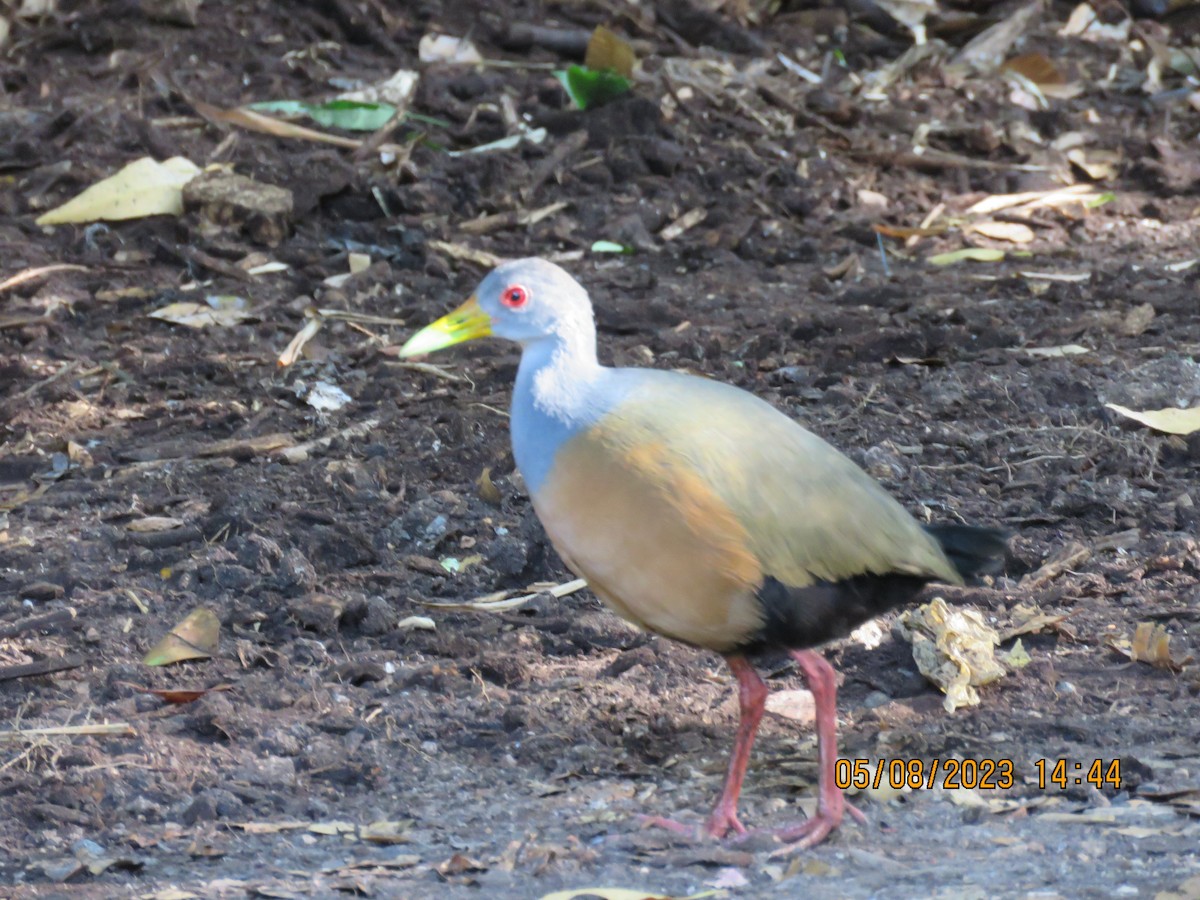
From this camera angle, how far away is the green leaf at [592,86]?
327 inches

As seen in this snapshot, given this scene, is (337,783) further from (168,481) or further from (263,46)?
(263,46)

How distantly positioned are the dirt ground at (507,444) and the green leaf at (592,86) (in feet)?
0.64

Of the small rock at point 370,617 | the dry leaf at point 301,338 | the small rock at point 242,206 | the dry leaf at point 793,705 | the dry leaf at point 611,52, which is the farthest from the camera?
the dry leaf at point 611,52

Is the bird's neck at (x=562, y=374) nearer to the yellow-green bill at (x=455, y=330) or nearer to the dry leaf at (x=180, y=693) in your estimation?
the yellow-green bill at (x=455, y=330)

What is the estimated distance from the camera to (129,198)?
7.25 m

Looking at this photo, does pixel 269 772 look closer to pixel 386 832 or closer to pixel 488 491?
pixel 386 832

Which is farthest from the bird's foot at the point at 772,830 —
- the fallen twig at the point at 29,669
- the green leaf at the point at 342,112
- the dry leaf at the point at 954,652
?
the green leaf at the point at 342,112

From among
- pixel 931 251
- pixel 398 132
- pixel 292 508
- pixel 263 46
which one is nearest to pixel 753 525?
pixel 292 508

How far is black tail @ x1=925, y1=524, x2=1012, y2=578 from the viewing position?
372cm

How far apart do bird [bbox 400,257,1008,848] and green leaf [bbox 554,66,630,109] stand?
4831 mm

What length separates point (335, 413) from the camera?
5766mm

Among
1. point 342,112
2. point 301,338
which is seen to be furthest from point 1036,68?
point 301,338

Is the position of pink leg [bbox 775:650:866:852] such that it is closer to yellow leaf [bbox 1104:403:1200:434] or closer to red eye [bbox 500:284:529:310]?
red eye [bbox 500:284:529:310]

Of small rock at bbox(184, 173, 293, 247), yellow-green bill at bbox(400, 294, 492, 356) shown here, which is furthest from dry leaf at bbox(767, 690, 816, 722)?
small rock at bbox(184, 173, 293, 247)
